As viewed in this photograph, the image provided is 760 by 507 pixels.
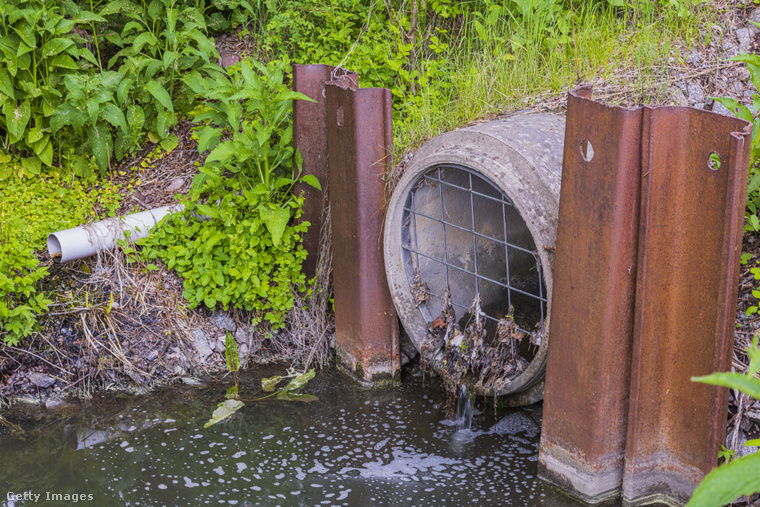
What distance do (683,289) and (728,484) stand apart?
4.42 ft

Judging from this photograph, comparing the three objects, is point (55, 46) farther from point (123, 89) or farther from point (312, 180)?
point (312, 180)

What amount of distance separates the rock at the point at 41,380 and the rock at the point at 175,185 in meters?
1.42

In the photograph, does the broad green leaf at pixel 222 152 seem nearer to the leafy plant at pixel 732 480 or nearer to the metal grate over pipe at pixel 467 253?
the metal grate over pipe at pixel 467 253

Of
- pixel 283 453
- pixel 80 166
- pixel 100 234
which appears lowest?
pixel 283 453

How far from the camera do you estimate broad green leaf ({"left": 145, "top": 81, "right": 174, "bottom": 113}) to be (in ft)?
13.7

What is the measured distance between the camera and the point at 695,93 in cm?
356

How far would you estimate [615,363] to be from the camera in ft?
8.05

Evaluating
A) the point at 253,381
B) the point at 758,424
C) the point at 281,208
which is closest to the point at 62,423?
the point at 253,381

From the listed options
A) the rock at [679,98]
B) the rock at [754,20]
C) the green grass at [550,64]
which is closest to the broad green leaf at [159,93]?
the green grass at [550,64]

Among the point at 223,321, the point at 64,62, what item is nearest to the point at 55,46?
the point at 64,62

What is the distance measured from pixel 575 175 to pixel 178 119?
334cm

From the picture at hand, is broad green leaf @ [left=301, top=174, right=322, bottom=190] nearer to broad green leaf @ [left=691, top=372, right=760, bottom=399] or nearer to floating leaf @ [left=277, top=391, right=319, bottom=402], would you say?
floating leaf @ [left=277, top=391, right=319, bottom=402]

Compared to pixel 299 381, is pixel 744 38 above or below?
above

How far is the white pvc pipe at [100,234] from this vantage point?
3711 millimetres
